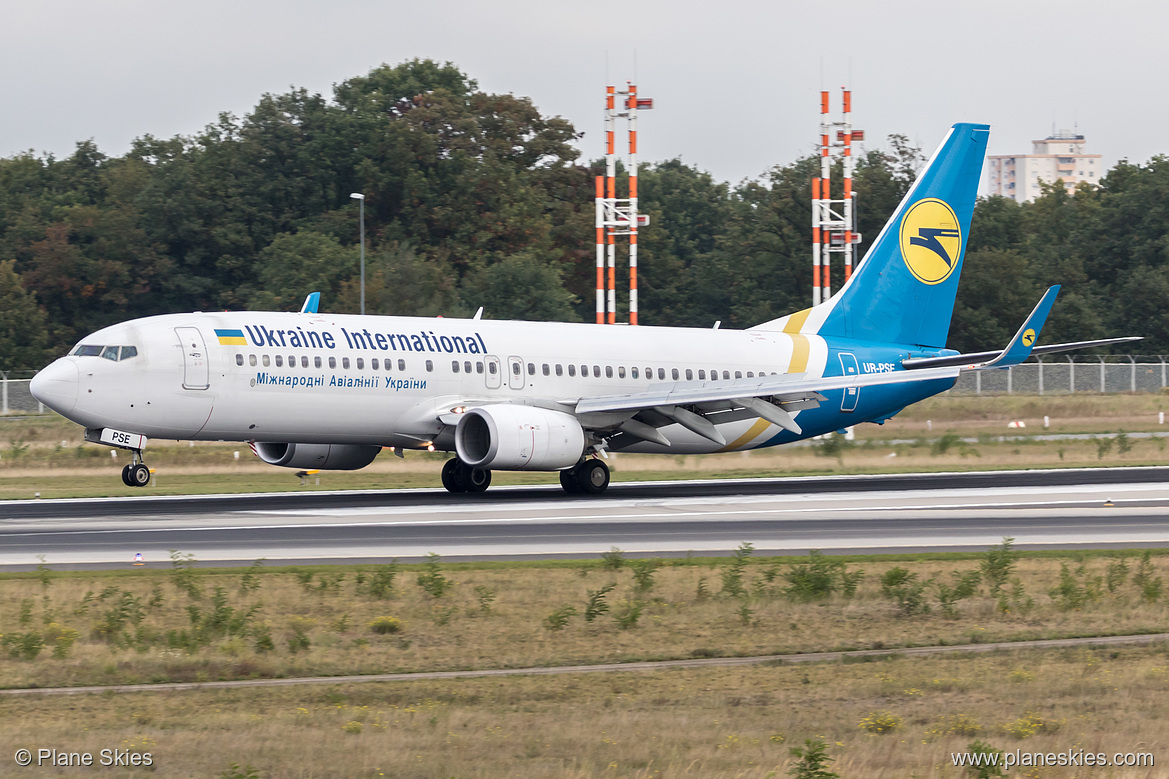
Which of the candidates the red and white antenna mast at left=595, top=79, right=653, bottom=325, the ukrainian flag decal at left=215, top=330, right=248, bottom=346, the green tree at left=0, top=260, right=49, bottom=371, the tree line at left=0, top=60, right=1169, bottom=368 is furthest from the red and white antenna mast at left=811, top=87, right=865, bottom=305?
the green tree at left=0, top=260, right=49, bottom=371

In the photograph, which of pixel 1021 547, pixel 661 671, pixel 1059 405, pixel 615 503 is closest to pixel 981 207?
pixel 1059 405

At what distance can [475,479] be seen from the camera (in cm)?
3219

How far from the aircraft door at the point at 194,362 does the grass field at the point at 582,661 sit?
971 cm

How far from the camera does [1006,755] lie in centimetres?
955

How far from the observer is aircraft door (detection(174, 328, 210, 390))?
2778 cm

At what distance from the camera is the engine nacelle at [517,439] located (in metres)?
29.0

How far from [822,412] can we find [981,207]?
225ft

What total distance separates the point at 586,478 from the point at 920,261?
1215cm

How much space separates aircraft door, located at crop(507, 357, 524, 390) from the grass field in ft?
39.9

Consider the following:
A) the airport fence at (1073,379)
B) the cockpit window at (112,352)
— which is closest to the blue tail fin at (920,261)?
the cockpit window at (112,352)

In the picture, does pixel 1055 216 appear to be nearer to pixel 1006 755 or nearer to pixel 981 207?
pixel 981 207

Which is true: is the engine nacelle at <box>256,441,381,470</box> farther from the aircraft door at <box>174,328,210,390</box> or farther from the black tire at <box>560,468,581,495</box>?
the black tire at <box>560,468,581,495</box>

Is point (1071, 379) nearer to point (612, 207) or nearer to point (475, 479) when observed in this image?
point (612, 207)

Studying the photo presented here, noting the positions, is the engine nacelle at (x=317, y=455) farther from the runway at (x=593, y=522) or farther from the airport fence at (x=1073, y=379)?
the airport fence at (x=1073, y=379)
